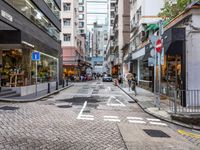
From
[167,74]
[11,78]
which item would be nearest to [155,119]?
[167,74]

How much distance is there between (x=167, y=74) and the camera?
18391 millimetres

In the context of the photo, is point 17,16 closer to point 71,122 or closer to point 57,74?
point 71,122

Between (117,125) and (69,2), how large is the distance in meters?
50.9

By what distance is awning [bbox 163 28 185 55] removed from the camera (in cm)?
1370

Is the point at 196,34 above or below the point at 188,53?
above

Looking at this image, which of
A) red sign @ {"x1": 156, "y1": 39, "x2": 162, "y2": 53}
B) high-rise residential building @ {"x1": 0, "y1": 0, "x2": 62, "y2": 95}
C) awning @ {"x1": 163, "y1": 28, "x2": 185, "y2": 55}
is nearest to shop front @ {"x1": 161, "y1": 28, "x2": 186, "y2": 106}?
awning @ {"x1": 163, "y1": 28, "x2": 185, "y2": 55}

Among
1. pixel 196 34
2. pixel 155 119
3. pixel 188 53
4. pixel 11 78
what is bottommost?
pixel 155 119

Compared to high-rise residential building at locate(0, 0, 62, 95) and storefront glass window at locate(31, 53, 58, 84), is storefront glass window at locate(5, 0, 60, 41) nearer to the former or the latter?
high-rise residential building at locate(0, 0, 62, 95)

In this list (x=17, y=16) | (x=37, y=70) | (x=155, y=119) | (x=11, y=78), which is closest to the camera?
(x=155, y=119)

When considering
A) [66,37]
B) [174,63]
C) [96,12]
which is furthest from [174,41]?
[96,12]

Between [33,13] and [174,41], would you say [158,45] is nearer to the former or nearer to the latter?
[174,41]

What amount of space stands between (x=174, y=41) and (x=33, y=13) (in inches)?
548

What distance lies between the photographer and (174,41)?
13.8 m

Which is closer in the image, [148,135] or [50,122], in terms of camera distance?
[148,135]
